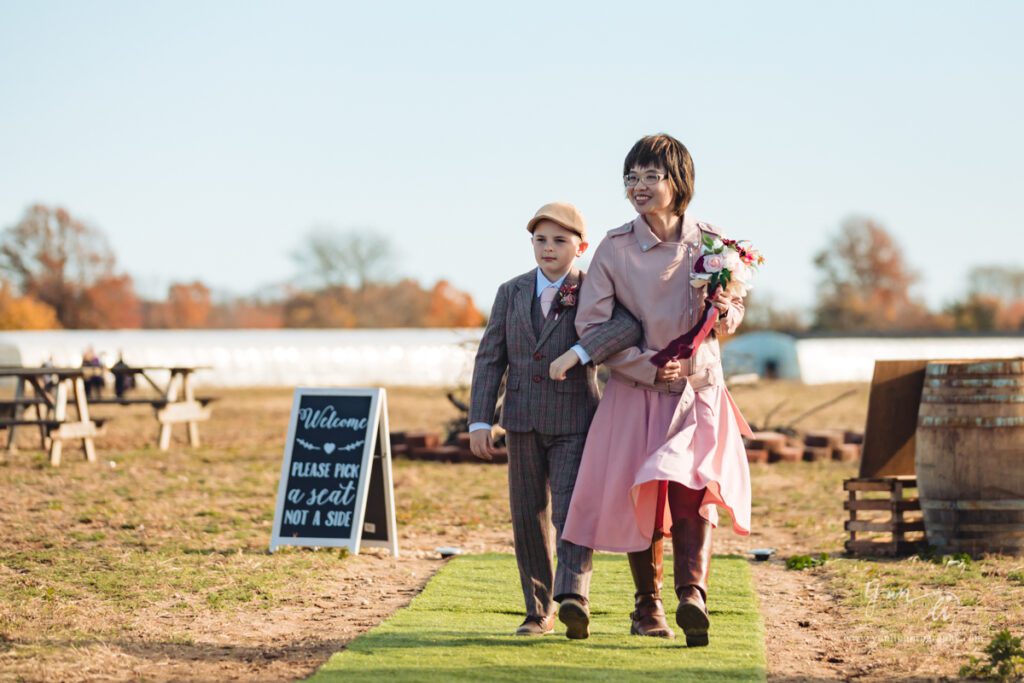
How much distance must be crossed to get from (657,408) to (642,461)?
0.21 meters

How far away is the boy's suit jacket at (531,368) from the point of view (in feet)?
17.3

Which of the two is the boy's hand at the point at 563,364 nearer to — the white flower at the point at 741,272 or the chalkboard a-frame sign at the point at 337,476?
the white flower at the point at 741,272

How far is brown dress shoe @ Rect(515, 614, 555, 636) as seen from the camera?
5.35m

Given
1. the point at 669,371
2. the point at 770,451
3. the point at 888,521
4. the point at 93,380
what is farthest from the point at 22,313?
the point at 669,371

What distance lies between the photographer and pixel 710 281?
199 inches

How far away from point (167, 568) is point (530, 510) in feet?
9.73

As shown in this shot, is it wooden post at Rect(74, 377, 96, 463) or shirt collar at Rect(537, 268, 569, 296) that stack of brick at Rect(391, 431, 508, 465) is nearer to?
wooden post at Rect(74, 377, 96, 463)

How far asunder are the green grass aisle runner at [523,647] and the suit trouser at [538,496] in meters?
0.24

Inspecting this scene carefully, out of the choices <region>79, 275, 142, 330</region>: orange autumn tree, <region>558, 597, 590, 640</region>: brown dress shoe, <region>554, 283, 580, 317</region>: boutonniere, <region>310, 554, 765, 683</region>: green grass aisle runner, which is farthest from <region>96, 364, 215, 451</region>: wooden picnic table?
<region>79, 275, 142, 330</region>: orange autumn tree

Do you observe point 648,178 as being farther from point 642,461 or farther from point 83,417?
point 83,417

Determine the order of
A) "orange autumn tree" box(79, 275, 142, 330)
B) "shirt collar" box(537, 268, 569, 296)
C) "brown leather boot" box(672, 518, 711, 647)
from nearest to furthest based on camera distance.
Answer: "brown leather boot" box(672, 518, 711, 647) → "shirt collar" box(537, 268, 569, 296) → "orange autumn tree" box(79, 275, 142, 330)

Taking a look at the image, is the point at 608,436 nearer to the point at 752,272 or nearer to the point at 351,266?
the point at 752,272

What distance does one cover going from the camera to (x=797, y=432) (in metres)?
16.7

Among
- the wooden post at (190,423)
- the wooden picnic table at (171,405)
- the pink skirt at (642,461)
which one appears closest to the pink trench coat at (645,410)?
the pink skirt at (642,461)
